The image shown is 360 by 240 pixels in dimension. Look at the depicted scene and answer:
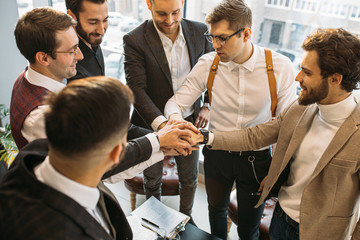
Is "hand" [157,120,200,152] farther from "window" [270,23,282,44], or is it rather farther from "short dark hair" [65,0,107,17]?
"window" [270,23,282,44]

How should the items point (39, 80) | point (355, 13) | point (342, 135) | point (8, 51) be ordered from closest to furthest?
point (342, 135)
point (39, 80)
point (355, 13)
point (8, 51)

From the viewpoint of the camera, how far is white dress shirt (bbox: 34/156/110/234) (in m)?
0.90

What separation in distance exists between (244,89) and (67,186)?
1.27 metres

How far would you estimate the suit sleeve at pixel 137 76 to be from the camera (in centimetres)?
211

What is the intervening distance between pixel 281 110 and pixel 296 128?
33 cm

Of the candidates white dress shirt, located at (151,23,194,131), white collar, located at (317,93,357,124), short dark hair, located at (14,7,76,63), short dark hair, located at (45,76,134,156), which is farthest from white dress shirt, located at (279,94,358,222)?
short dark hair, located at (14,7,76,63)

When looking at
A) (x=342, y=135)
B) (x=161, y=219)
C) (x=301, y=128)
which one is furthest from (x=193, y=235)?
(x=342, y=135)

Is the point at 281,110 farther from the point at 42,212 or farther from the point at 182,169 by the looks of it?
the point at 42,212

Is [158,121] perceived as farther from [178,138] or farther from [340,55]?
[340,55]

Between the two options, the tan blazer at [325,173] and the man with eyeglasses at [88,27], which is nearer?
the tan blazer at [325,173]

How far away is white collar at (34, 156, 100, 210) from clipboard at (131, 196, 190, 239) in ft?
3.31

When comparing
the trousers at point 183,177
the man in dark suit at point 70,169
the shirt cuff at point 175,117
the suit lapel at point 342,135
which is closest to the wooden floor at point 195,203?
the trousers at point 183,177

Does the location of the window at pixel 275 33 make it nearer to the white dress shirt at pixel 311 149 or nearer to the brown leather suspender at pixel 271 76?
the brown leather suspender at pixel 271 76

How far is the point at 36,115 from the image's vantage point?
1.37 metres
